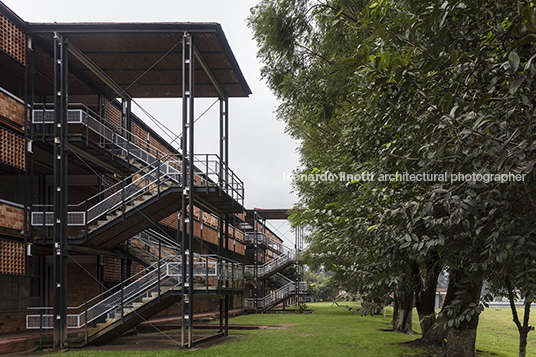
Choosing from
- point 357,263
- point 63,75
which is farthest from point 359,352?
point 63,75

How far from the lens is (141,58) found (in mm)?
18203

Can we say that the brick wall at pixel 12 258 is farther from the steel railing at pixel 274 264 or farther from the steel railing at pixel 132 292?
the steel railing at pixel 274 264

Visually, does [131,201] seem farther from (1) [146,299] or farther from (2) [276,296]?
(2) [276,296]

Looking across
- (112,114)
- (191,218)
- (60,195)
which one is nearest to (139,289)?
(191,218)

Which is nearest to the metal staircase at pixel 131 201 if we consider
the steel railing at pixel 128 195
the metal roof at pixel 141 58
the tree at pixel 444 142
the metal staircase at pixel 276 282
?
the steel railing at pixel 128 195

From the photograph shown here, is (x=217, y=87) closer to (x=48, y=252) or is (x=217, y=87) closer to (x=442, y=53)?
(x=48, y=252)

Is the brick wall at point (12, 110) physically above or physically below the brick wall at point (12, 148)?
above

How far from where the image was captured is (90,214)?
16266 millimetres

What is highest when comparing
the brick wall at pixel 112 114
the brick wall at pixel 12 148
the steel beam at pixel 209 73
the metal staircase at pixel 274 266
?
the steel beam at pixel 209 73

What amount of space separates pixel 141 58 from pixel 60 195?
5940mm

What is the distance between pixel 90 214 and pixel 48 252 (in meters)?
3.96

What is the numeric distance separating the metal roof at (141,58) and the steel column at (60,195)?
3.34 feet

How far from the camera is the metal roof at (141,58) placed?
15977mm

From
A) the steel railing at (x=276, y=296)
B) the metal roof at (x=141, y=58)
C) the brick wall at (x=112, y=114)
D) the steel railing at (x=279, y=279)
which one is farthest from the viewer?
the steel railing at (x=279, y=279)
